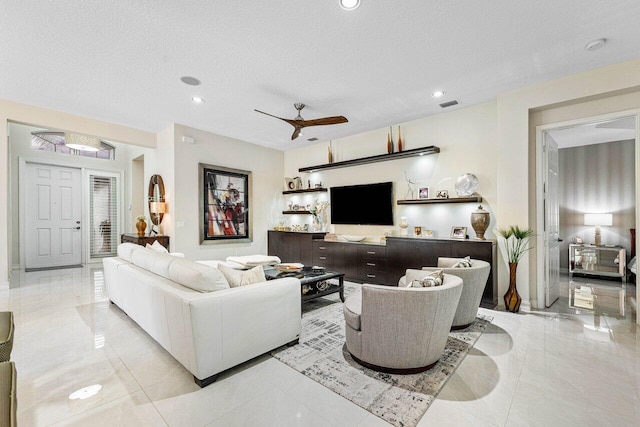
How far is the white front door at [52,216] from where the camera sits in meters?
6.43

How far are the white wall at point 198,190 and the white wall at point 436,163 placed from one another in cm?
174

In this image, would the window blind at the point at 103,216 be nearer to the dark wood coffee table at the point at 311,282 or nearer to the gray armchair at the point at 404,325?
the dark wood coffee table at the point at 311,282

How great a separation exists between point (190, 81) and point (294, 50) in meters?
1.54

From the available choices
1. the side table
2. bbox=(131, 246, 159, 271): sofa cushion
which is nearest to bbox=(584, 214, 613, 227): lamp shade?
bbox=(131, 246, 159, 271): sofa cushion

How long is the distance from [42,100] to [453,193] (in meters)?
6.46

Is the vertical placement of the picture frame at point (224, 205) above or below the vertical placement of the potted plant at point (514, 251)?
above

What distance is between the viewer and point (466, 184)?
4266mm

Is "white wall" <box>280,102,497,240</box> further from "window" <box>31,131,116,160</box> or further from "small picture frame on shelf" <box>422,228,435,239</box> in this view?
"window" <box>31,131,116,160</box>

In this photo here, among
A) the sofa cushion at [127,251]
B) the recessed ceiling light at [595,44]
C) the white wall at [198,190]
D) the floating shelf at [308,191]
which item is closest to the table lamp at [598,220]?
the recessed ceiling light at [595,44]

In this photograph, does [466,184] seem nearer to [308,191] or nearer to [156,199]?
[308,191]

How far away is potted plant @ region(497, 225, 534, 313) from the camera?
3.61 meters

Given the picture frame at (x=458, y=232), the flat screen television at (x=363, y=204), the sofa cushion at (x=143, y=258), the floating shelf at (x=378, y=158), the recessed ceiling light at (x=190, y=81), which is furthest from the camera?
the flat screen television at (x=363, y=204)

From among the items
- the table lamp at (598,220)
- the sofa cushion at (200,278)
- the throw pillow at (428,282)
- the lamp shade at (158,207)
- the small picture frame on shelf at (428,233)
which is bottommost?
the throw pillow at (428,282)

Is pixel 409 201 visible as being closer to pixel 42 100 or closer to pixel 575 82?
pixel 575 82
